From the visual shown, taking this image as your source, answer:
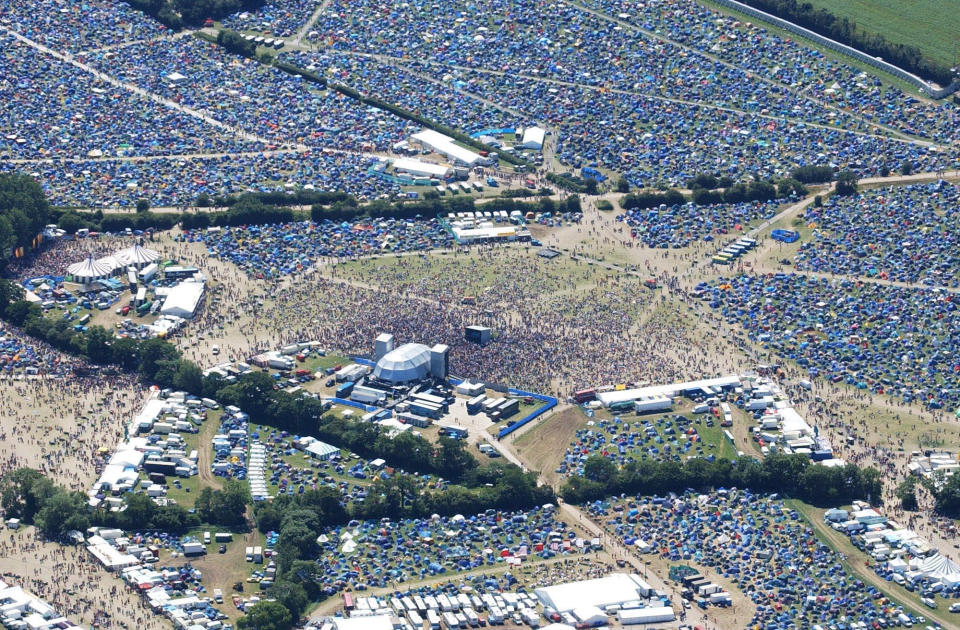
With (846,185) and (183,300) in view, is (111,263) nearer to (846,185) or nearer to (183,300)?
(183,300)

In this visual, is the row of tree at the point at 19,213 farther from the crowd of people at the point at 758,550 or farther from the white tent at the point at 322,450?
the crowd of people at the point at 758,550

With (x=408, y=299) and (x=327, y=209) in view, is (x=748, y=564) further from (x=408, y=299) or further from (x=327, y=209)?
(x=327, y=209)

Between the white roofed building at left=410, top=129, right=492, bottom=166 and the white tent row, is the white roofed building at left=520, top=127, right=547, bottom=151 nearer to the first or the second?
the white roofed building at left=410, top=129, right=492, bottom=166

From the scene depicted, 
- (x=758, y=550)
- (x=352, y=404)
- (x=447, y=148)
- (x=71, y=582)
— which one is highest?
(x=758, y=550)

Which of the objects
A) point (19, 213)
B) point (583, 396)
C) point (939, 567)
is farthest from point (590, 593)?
point (19, 213)

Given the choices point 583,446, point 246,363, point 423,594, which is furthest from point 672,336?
point 423,594

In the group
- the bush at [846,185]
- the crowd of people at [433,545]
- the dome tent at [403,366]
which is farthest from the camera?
the bush at [846,185]

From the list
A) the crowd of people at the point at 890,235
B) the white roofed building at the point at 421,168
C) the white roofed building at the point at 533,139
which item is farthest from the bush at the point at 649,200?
the white roofed building at the point at 421,168
